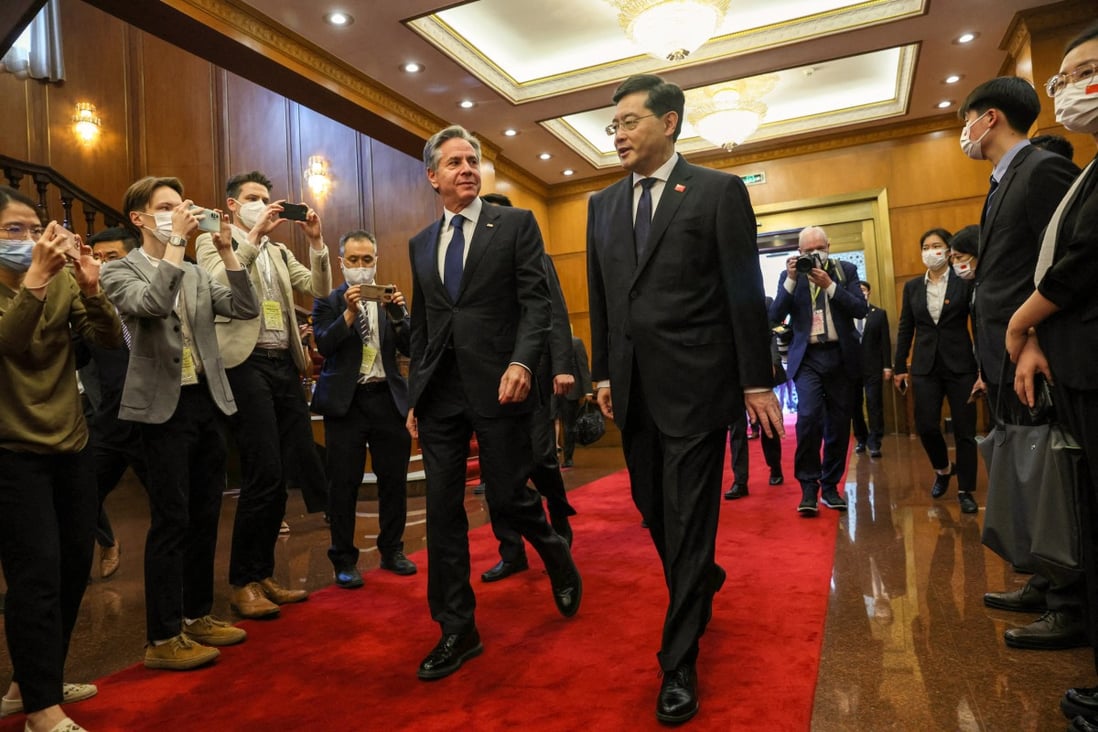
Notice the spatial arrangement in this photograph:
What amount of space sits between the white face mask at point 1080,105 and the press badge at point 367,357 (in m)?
2.43

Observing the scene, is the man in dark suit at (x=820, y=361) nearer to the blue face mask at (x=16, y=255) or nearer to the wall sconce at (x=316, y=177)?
A: the blue face mask at (x=16, y=255)

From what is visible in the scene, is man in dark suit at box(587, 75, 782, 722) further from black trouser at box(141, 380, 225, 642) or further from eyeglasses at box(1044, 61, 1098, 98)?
black trouser at box(141, 380, 225, 642)

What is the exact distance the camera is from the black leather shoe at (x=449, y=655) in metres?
1.92

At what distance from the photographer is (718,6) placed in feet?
17.5

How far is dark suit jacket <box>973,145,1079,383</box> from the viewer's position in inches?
78.2

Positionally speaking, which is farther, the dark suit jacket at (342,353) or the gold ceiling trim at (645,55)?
the gold ceiling trim at (645,55)

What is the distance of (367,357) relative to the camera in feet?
10.1

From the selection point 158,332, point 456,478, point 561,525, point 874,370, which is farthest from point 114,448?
point 874,370

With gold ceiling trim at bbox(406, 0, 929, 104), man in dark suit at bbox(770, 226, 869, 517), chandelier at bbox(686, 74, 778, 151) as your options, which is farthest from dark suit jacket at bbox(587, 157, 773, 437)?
chandelier at bbox(686, 74, 778, 151)

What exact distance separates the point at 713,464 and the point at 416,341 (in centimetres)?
104

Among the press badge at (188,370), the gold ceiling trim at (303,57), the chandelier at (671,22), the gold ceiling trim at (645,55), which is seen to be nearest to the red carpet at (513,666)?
the press badge at (188,370)

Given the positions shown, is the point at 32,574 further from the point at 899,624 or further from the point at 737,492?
the point at 737,492

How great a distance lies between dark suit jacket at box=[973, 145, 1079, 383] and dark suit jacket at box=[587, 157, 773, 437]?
30.4 inches

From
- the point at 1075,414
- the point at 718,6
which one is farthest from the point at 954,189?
the point at 1075,414
